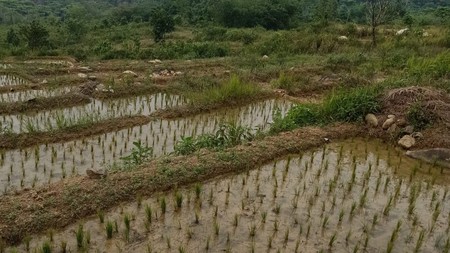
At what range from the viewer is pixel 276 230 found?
5207mm

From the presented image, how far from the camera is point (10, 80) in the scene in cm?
1309

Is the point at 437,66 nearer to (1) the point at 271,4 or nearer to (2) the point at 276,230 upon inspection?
(2) the point at 276,230

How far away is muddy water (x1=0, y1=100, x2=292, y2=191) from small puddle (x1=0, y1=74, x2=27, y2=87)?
5.62 m

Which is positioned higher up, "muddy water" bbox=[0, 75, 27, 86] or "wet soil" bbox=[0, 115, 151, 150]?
"wet soil" bbox=[0, 115, 151, 150]

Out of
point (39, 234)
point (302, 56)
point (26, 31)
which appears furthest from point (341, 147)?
point (26, 31)

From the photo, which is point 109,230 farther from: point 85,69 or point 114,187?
point 85,69

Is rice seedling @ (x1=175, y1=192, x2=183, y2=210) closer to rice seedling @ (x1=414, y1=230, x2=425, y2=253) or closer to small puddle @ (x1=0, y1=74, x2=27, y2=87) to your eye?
rice seedling @ (x1=414, y1=230, x2=425, y2=253)

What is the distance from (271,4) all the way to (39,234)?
28.6 metres

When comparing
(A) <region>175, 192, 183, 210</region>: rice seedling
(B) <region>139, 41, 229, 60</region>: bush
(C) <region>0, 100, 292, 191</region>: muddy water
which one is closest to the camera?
(A) <region>175, 192, 183, 210</region>: rice seedling

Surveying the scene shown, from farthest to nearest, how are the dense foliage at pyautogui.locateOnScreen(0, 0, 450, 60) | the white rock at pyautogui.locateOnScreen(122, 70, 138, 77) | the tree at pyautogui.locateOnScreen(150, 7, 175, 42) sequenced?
the tree at pyautogui.locateOnScreen(150, 7, 175, 42)
the dense foliage at pyautogui.locateOnScreen(0, 0, 450, 60)
the white rock at pyautogui.locateOnScreen(122, 70, 138, 77)

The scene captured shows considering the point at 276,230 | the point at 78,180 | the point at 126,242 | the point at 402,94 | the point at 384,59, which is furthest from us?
the point at 384,59

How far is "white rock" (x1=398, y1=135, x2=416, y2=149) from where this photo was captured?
314 inches

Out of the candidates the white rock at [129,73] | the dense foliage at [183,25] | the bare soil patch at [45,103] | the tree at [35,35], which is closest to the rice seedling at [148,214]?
the bare soil patch at [45,103]

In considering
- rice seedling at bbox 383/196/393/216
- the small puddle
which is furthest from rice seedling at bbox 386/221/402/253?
the small puddle
